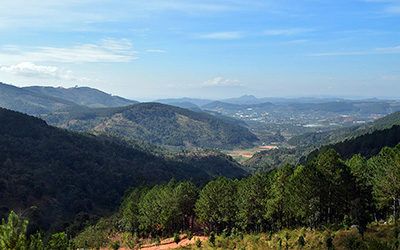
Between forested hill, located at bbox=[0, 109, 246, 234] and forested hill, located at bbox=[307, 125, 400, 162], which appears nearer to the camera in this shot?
forested hill, located at bbox=[0, 109, 246, 234]

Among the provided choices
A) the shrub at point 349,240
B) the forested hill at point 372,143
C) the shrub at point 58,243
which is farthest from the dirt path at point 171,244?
the forested hill at point 372,143

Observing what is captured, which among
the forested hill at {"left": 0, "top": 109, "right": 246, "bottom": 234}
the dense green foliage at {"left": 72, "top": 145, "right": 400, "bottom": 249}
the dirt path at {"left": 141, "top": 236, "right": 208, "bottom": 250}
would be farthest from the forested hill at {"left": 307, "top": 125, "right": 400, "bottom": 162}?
the dirt path at {"left": 141, "top": 236, "right": 208, "bottom": 250}

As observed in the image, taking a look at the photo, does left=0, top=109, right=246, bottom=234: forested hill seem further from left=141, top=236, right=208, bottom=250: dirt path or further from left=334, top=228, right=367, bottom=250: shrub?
left=334, top=228, right=367, bottom=250: shrub

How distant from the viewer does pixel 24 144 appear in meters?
198

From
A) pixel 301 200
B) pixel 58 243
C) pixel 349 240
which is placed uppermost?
pixel 58 243

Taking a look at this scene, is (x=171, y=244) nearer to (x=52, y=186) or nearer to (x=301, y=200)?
(x=301, y=200)

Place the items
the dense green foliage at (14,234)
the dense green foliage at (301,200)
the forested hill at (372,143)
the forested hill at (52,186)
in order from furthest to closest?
the forested hill at (372,143) → the forested hill at (52,186) → the dense green foliage at (301,200) → the dense green foliage at (14,234)

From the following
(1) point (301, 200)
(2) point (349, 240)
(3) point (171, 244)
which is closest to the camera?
(2) point (349, 240)

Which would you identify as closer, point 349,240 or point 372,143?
point 349,240

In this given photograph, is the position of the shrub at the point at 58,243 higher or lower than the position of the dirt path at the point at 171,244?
higher

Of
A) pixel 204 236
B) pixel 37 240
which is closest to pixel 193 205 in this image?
pixel 204 236

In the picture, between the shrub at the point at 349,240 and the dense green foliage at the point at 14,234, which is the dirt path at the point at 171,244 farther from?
the dense green foliage at the point at 14,234

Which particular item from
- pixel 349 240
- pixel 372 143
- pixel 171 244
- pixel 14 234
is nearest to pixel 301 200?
pixel 349 240

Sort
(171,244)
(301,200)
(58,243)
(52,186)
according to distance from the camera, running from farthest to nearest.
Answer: (52,186), (171,244), (301,200), (58,243)
